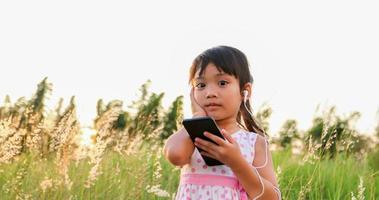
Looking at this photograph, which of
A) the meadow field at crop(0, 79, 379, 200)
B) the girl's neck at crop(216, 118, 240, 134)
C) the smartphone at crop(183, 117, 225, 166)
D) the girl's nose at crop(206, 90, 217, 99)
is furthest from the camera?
the meadow field at crop(0, 79, 379, 200)

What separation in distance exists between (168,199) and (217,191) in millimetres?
2501

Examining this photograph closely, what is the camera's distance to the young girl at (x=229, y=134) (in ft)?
9.42

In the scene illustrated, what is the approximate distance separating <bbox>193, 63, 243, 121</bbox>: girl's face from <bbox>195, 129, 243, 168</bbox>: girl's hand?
0.22 metres

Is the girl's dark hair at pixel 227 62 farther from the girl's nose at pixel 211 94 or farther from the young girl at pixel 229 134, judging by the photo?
the girl's nose at pixel 211 94

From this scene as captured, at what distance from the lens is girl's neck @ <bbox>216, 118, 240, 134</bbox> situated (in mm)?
3049

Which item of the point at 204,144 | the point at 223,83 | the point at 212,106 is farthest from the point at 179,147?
the point at 223,83

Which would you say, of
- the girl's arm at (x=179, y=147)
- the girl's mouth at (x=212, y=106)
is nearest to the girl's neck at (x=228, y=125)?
the girl's mouth at (x=212, y=106)

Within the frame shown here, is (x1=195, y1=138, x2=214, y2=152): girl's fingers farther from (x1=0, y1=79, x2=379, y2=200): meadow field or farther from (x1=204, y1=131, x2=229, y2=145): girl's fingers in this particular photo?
(x1=0, y1=79, x2=379, y2=200): meadow field

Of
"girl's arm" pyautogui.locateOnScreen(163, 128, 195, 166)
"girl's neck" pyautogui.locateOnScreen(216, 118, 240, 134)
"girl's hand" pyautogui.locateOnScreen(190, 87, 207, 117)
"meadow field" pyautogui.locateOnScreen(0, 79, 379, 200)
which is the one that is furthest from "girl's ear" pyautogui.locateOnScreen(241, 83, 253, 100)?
"meadow field" pyautogui.locateOnScreen(0, 79, 379, 200)

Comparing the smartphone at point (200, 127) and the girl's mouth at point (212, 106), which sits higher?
the girl's mouth at point (212, 106)

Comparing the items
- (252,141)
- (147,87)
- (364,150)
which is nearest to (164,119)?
(147,87)

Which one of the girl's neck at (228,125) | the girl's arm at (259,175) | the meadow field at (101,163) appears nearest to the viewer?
the girl's arm at (259,175)

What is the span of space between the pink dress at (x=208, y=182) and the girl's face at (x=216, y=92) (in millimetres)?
206

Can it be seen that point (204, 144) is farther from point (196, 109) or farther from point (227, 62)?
point (227, 62)
